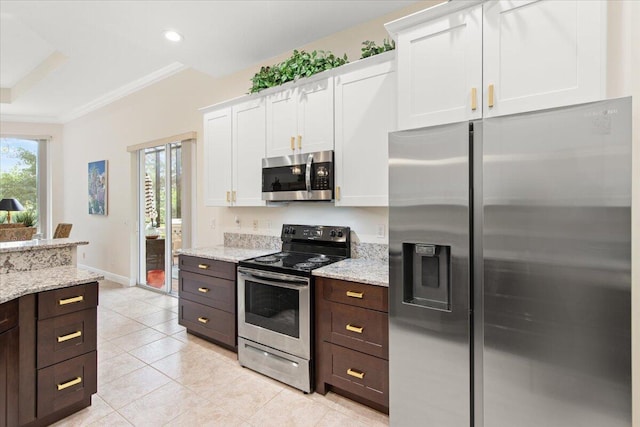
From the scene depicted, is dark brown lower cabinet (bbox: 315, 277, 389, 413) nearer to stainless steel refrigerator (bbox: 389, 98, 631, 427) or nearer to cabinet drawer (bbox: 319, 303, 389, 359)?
cabinet drawer (bbox: 319, 303, 389, 359)

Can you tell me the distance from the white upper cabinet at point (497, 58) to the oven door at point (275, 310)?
139 centimetres

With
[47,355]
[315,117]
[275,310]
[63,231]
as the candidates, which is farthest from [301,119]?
[63,231]

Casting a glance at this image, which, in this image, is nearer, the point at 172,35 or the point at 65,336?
the point at 65,336

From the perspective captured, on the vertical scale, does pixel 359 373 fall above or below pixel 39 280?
below

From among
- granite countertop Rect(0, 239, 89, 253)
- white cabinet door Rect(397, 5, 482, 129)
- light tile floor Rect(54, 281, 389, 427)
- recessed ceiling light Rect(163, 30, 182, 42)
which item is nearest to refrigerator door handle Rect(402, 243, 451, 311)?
white cabinet door Rect(397, 5, 482, 129)

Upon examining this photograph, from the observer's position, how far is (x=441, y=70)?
1.80m

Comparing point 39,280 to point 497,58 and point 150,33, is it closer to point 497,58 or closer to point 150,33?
point 150,33

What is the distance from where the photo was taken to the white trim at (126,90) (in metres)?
4.44

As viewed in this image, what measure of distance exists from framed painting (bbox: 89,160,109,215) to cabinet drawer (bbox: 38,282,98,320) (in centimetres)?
422

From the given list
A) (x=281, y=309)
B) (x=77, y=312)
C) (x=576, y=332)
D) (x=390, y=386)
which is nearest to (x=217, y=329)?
(x=281, y=309)

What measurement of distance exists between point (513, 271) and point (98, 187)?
6.53 m

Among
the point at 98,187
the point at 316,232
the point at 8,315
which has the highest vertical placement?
the point at 98,187

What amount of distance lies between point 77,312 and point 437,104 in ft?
8.36

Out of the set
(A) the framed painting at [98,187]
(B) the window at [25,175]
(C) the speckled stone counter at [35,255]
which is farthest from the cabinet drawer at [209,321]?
(B) the window at [25,175]
